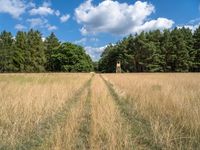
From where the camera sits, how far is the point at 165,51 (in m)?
67.1

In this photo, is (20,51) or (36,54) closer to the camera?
(20,51)

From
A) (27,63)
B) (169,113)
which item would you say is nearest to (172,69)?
(27,63)

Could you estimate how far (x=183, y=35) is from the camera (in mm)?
67750

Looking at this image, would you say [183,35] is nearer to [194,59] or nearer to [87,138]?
[194,59]

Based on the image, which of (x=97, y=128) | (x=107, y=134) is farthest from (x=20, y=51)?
(x=107, y=134)

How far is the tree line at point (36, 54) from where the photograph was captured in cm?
6425

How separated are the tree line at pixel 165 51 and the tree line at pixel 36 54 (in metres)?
15.2

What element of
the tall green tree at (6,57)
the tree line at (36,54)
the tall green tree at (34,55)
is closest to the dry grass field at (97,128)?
the tall green tree at (6,57)

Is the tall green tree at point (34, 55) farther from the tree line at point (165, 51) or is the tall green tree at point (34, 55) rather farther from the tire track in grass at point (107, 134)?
the tire track in grass at point (107, 134)

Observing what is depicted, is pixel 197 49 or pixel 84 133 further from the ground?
pixel 197 49

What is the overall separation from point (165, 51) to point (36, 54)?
111ft

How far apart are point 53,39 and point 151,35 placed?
31.7 m

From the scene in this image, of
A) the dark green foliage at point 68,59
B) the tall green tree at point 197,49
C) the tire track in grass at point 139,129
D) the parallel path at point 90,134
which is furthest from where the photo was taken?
the dark green foliage at point 68,59

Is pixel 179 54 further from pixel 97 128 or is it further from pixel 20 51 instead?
pixel 97 128
